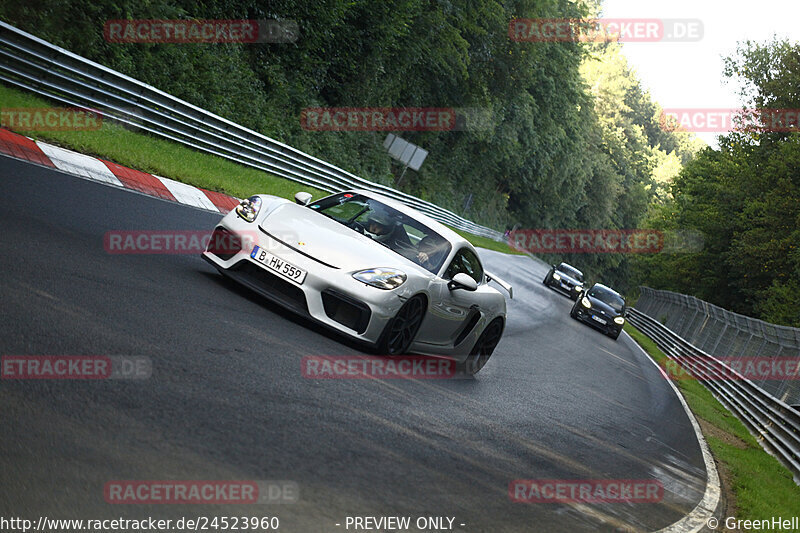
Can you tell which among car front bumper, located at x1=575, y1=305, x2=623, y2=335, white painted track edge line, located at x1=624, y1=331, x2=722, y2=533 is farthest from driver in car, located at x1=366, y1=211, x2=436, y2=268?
car front bumper, located at x1=575, y1=305, x2=623, y2=335

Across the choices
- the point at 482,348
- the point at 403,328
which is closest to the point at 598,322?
the point at 482,348

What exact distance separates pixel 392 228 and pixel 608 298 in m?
20.6

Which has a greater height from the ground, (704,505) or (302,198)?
(302,198)

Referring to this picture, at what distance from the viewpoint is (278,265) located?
7.66 meters

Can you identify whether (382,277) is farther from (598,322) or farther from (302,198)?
(598,322)

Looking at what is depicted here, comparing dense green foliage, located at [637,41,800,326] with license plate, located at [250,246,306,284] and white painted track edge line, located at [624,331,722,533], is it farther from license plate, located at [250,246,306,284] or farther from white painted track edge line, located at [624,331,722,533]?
license plate, located at [250,246,306,284]

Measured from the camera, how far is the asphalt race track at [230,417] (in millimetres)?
3943

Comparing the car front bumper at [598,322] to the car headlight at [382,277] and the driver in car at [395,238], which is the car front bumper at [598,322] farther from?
the car headlight at [382,277]

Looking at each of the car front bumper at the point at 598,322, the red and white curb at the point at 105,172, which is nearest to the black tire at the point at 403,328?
the red and white curb at the point at 105,172

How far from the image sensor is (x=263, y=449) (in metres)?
4.63

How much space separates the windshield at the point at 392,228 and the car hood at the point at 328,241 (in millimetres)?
229

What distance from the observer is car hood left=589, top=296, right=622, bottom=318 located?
88.7ft

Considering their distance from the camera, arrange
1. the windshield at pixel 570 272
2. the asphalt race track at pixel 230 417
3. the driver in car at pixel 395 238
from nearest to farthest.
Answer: the asphalt race track at pixel 230 417 → the driver in car at pixel 395 238 → the windshield at pixel 570 272

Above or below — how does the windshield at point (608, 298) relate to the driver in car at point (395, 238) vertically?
above
